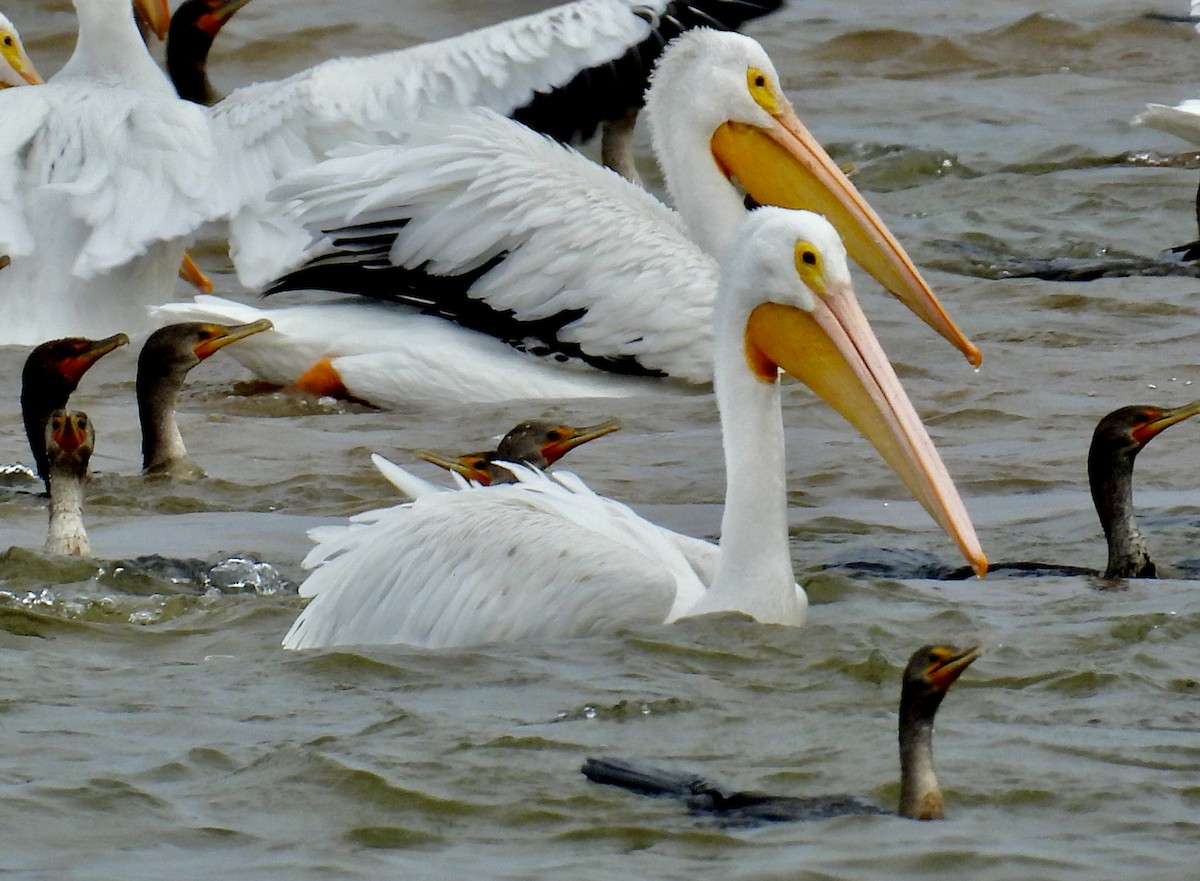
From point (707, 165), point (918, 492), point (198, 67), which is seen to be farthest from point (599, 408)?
point (198, 67)

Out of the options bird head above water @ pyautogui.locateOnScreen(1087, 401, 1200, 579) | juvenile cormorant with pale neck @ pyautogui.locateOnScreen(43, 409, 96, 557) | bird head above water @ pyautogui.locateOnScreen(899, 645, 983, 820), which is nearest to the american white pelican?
juvenile cormorant with pale neck @ pyautogui.locateOnScreen(43, 409, 96, 557)

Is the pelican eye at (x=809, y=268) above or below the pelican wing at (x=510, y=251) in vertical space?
above

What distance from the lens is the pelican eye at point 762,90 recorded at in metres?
6.55

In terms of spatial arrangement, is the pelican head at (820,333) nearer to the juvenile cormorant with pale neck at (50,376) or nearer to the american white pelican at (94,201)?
the juvenile cormorant with pale neck at (50,376)

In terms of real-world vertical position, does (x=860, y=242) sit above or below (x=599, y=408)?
above

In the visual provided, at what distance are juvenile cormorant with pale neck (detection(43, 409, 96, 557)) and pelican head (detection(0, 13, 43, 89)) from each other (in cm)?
355

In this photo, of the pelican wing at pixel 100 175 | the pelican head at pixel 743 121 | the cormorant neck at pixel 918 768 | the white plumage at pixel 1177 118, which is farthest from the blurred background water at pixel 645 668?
the white plumage at pixel 1177 118

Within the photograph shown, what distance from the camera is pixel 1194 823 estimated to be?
3211mm

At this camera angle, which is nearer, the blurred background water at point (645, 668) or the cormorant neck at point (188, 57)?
the blurred background water at point (645, 668)

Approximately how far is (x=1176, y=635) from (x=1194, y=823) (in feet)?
3.24

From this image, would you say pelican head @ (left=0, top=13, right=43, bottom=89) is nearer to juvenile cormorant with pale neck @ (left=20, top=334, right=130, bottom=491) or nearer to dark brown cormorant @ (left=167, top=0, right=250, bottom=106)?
dark brown cormorant @ (left=167, top=0, right=250, bottom=106)

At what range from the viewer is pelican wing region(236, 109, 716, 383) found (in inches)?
253

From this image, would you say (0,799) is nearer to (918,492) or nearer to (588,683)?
(588,683)

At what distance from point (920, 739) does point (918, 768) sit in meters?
0.04
